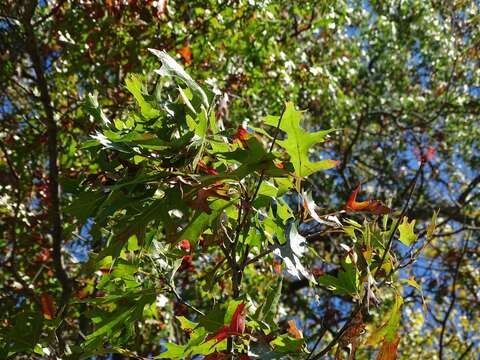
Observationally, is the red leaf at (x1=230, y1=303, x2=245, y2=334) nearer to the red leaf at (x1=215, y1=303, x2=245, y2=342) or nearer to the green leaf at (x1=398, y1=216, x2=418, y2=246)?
the red leaf at (x1=215, y1=303, x2=245, y2=342)

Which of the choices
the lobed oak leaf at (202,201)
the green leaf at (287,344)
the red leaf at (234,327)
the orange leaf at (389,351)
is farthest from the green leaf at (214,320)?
the orange leaf at (389,351)

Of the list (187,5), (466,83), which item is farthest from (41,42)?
(466,83)

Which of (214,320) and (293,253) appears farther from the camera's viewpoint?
(214,320)

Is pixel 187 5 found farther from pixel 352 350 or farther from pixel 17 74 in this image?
pixel 352 350

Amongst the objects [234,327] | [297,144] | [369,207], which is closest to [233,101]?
[369,207]

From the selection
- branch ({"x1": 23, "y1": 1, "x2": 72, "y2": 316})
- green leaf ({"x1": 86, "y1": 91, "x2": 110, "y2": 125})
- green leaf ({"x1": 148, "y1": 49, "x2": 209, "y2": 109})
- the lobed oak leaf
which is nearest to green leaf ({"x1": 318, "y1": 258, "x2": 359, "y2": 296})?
the lobed oak leaf

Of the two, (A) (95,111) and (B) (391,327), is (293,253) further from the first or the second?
(A) (95,111)

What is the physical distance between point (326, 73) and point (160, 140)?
3.86 m

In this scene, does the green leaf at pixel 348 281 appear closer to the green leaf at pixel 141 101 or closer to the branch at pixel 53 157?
the green leaf at pixel 141 101

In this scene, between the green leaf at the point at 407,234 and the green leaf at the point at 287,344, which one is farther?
the green leaf at the point at 407,234

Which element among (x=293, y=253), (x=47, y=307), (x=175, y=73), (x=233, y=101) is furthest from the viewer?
(x=233, y=101)

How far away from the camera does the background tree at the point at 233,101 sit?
3.41 metres

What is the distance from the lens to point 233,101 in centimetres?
449

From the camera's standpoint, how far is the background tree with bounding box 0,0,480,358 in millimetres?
3406
